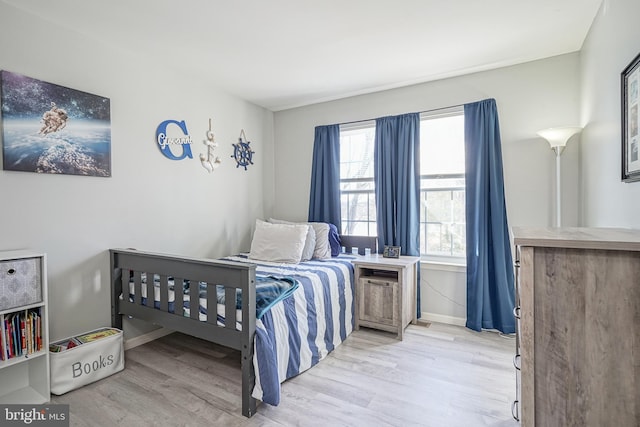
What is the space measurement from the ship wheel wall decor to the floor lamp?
9.40ft

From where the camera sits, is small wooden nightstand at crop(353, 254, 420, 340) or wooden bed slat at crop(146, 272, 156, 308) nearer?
wooden bed slat at crop(146, 272, 156, 308)

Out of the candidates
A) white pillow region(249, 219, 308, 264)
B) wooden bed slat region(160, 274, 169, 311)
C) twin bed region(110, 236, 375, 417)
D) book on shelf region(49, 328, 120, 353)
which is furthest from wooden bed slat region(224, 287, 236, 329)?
white pillow region(249, 219, 308, 264)

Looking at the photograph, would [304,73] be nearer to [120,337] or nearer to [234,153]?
[234,153]

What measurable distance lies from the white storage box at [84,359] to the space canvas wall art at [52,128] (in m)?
1.15

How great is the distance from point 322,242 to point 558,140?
7.14 ft

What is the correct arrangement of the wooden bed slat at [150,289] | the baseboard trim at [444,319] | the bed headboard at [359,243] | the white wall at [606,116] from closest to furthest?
the white wall at [606,116], the wooden bed slat at [150,289], the baseboard trim at [444,319], the bed headboard at [359,243]

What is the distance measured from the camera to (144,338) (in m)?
2.66

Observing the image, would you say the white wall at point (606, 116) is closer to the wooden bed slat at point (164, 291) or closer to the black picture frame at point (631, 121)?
the black picture frame at point (631, 121)

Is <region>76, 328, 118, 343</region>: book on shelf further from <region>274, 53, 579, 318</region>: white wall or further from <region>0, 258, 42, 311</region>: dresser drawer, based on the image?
<region>274, 53, 579, 318</region>: white wall

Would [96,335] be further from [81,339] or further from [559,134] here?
[559,134]

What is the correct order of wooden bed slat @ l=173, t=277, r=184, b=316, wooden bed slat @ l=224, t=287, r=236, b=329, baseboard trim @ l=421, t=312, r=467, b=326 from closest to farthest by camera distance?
1. wooden bed slat @ l=224, t=287, r=236, b=329
2. wooden bed slat @ l=173, t=277, r=184, b=316
3. baseboard trim @ l=421, t=312, r=467, b=326

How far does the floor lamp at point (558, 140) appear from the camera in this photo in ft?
7.66

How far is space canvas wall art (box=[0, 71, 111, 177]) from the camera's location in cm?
193

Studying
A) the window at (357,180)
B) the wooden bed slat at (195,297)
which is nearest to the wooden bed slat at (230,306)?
the wooden bed slat at (195,297)
